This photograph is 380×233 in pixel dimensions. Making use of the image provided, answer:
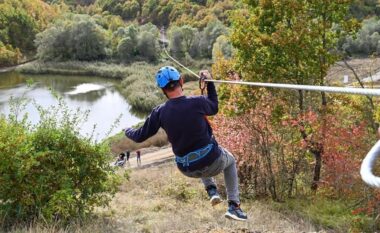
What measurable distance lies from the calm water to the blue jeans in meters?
26.5

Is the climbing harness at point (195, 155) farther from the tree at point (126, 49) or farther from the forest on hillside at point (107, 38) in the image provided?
the tree at point (126, 49)

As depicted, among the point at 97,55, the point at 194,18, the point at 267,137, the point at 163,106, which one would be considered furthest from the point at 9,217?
the point at 194,18

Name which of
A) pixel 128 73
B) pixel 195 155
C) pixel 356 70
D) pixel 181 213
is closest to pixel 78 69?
pixel 128 73

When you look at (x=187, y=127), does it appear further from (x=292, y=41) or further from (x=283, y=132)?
(x=292, y=41)

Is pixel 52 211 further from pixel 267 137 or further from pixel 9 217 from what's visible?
pixel 267 137

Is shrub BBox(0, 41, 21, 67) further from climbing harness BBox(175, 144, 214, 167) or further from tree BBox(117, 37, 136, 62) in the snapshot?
climbing harness BBox(175, 144, 214, 167)

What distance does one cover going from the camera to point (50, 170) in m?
8.30

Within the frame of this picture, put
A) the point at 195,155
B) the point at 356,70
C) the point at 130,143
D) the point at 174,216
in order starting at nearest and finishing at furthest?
1. the point at 195,155
2. the point at 174,216
3. the point at 356,70
4. the point at 130,143

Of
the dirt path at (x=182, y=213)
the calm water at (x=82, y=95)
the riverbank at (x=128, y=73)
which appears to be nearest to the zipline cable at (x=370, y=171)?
the dirt path at (x=182, y=213)

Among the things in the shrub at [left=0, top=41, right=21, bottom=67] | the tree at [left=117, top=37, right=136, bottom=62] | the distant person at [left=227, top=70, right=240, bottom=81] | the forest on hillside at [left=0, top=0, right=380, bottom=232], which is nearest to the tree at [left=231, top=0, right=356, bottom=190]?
the forest on hillside at [left=0, top=0, right=380, bottom=232]

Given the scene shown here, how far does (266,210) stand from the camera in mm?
11625

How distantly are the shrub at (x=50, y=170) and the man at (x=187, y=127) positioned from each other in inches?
149

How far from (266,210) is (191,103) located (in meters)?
7.81

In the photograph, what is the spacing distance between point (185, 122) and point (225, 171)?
3.06ft
